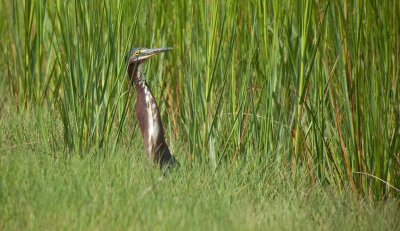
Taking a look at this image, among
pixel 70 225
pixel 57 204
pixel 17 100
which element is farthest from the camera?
pixel 17 100

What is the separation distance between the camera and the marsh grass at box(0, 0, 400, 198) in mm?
4195

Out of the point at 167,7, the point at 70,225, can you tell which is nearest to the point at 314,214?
the point at 70,225

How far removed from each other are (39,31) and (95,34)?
0.73m

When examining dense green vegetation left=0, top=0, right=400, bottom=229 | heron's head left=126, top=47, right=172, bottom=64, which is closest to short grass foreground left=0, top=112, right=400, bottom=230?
dense green vegetation left=0, top=0, right=400, bottom=229

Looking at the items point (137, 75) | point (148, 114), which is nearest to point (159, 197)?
point (148, 114)

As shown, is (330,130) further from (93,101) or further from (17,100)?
(17,100)

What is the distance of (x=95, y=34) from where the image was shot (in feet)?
15.6

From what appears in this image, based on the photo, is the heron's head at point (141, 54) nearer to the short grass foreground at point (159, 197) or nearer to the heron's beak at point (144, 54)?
the heron's beak at point (144, 54)

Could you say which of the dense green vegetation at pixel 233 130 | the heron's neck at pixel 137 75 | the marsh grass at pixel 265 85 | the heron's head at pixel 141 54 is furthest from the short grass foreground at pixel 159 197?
the heron's head at pixel 141 54

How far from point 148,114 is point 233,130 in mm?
516

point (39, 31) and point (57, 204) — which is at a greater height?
point (39, 31)

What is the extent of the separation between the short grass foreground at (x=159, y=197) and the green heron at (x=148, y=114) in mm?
97

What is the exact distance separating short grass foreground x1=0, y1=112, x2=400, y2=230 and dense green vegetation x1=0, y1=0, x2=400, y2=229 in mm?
11

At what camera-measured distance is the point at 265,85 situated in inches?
182
